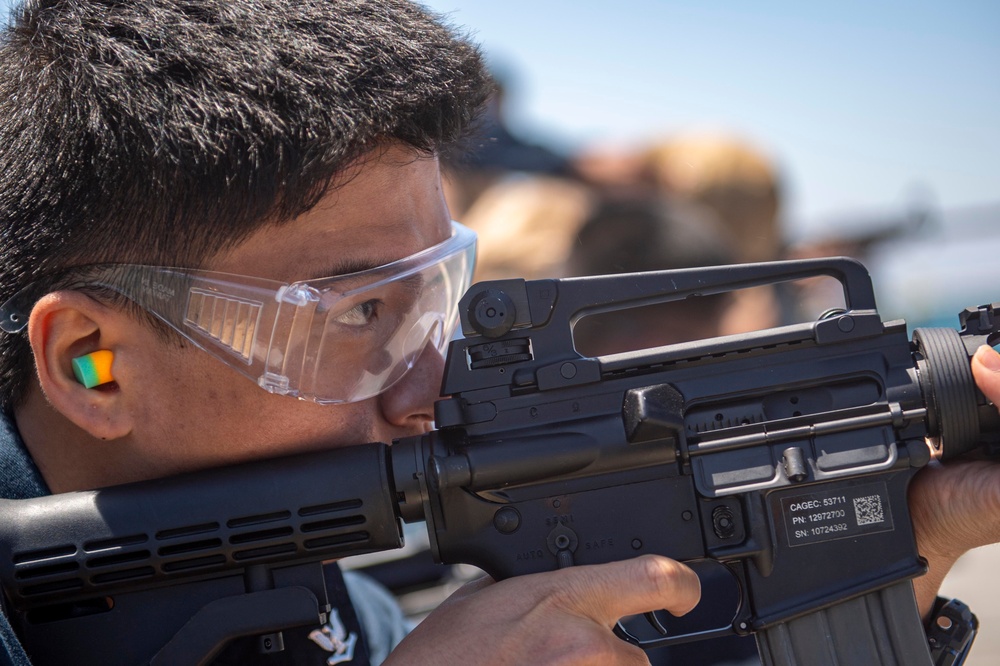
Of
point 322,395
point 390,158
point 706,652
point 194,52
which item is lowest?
point 706,652

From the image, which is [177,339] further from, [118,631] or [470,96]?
[470,96]

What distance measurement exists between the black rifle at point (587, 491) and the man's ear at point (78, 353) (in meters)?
0.14

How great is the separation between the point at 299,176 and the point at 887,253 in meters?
8.55

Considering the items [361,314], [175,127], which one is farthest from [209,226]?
[361,314]

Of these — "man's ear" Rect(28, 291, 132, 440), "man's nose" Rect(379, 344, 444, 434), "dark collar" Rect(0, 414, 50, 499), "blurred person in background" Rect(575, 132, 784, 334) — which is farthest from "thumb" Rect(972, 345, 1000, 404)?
"blurred person in background" Rect(575, 132, 784, 334)

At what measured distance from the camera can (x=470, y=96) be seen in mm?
2061

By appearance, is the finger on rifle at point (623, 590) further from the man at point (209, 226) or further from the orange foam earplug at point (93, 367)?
the orange foam earplug at point (93, 367)

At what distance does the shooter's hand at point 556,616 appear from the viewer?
5.17 feet

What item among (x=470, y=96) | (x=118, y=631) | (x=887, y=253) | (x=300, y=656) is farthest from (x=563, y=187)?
(x=887, y=253)

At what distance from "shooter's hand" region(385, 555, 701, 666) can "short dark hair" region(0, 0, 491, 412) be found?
0.81 metres

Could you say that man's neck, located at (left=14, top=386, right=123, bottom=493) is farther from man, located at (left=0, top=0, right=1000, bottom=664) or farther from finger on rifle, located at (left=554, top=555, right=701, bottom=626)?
finger on rifle, located at (left=554, top=555, right=701, bottom=626)

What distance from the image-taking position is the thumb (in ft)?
5.23

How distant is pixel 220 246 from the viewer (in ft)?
5.55

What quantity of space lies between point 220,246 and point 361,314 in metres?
0.30
